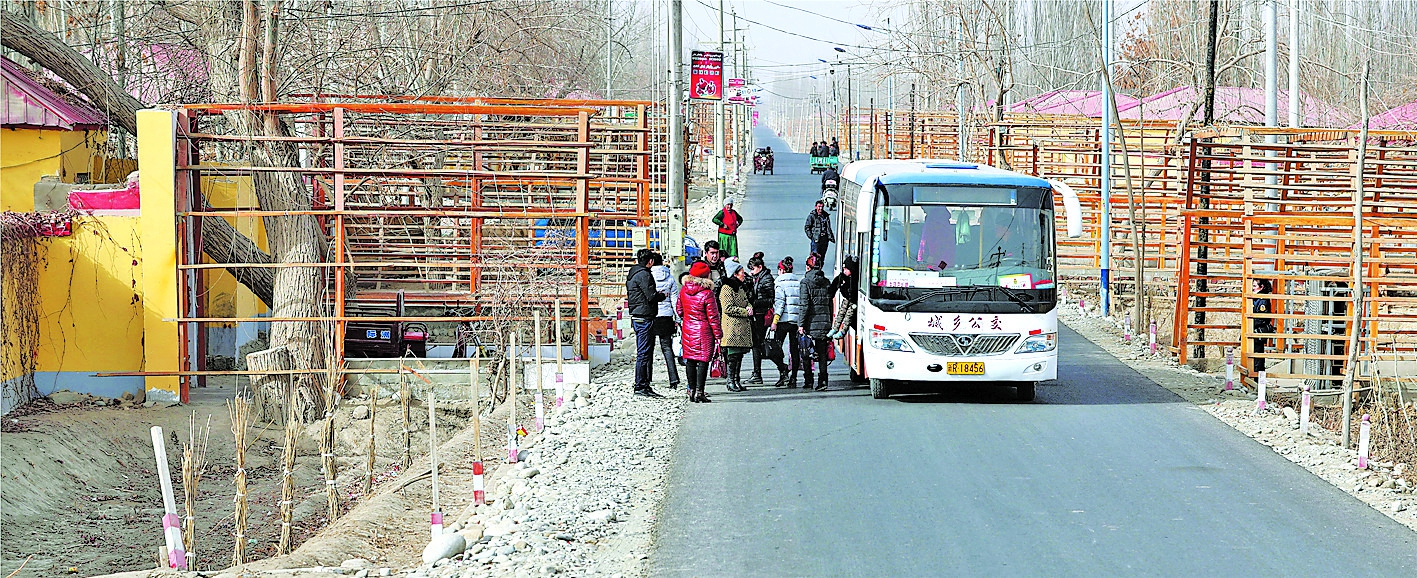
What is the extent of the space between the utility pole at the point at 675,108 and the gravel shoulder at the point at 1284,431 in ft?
27.7

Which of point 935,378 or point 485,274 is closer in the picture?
point 935,378

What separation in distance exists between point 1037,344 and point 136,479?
11213mm

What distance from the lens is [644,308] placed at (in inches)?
632

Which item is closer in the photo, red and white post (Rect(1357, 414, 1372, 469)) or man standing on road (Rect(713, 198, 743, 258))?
red and white post (Rect(1357, 414, 1372, 469))

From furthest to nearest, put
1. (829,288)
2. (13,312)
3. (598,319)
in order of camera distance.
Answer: (598,319) → (13,312) → (829,288)

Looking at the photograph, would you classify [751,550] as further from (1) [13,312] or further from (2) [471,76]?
(2) [471,76]

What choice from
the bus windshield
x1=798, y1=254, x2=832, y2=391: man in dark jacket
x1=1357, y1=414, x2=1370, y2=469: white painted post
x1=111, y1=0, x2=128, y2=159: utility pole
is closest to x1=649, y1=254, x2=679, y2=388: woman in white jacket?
x1=798, y1=254, x2=832, y2=391: man in dark jacket

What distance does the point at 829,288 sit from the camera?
16688mm

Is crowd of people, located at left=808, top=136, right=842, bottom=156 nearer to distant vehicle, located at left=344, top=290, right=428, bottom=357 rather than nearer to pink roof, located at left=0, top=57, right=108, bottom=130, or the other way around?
distant vehicle, located at left=344, top=290, right=428, bottom=357

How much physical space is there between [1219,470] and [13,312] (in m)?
15.1

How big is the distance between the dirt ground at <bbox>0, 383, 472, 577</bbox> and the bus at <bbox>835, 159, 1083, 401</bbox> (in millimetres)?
6068

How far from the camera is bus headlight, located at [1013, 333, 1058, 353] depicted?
603 inches

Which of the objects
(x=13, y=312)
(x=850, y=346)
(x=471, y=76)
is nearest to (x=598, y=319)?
(x=850, y=346)

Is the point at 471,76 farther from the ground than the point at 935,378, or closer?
farther from the ground
